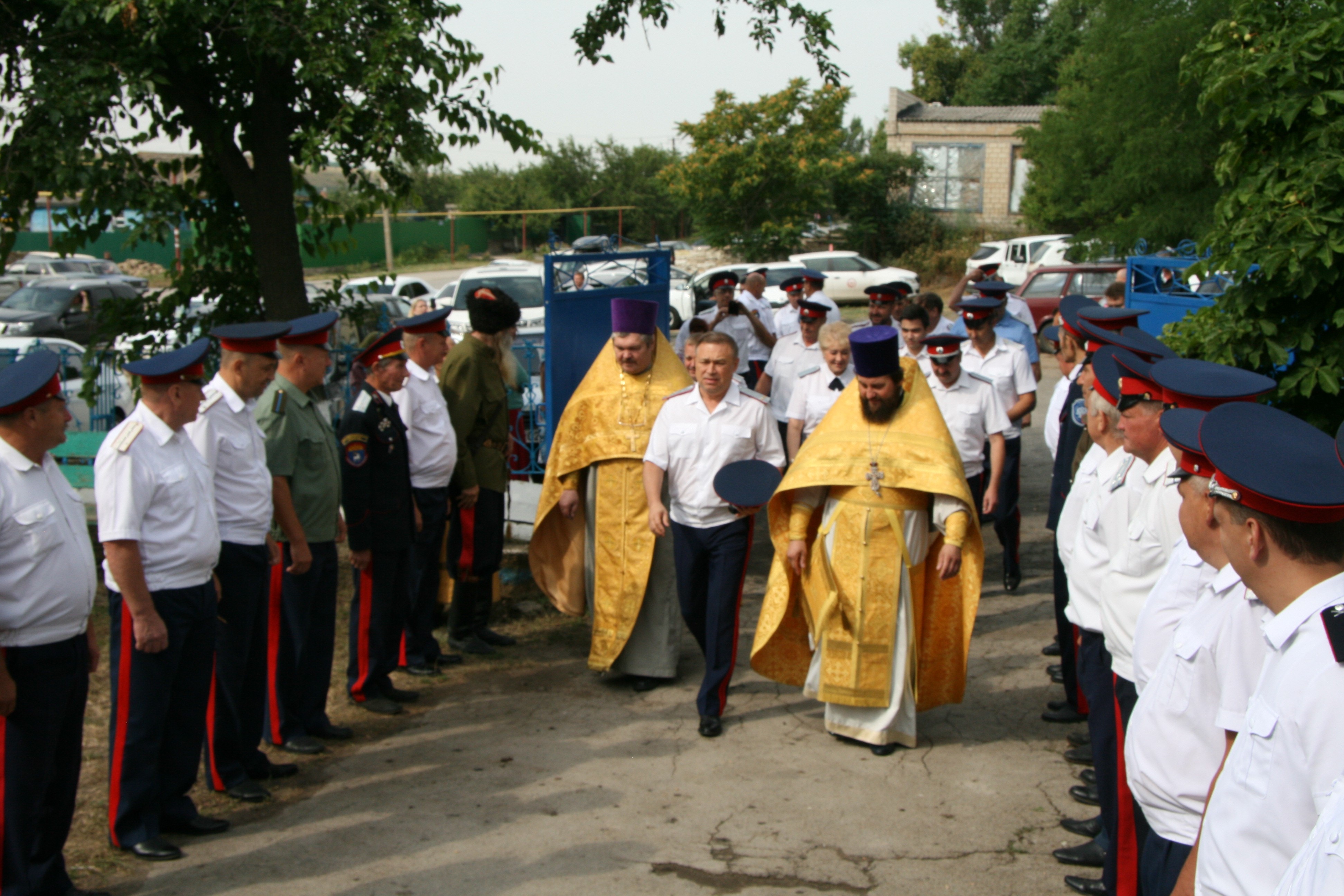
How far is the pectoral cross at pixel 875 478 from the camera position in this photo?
5070mm

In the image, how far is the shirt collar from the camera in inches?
74.6

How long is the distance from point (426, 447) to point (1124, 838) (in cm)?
379

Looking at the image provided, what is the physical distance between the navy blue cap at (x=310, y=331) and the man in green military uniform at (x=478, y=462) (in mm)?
1385

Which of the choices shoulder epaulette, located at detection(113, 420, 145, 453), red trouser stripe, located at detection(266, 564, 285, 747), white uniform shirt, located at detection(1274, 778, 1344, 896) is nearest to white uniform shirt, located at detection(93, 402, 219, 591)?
shoulder epaulette, located at detection(113, 420, 145, 453)

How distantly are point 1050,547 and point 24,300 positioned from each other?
73.7ft

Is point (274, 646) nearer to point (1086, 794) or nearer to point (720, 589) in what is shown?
point (720, 589)

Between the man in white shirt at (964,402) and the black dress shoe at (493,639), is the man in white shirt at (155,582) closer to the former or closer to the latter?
the black dress shoe at (493,639)

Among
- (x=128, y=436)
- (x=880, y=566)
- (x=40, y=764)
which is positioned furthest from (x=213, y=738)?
(x=880, y=566)

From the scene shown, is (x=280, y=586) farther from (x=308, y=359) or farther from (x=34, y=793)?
(x=34, y=793)

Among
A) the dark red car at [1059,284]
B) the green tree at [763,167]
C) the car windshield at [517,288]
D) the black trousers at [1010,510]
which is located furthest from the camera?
the green tree at [763,167]

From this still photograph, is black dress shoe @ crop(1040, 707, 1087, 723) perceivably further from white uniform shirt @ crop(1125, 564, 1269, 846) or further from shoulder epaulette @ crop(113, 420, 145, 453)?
shoulder epaulette @ crop(113, 420, 145, 453)

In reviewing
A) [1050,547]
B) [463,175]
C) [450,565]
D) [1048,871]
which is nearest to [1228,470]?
[1048,871]

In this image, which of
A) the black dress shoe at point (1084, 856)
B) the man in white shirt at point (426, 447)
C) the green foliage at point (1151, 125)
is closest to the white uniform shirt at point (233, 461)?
the man in white shirt at point (426, 447)

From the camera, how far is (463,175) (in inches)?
2119
